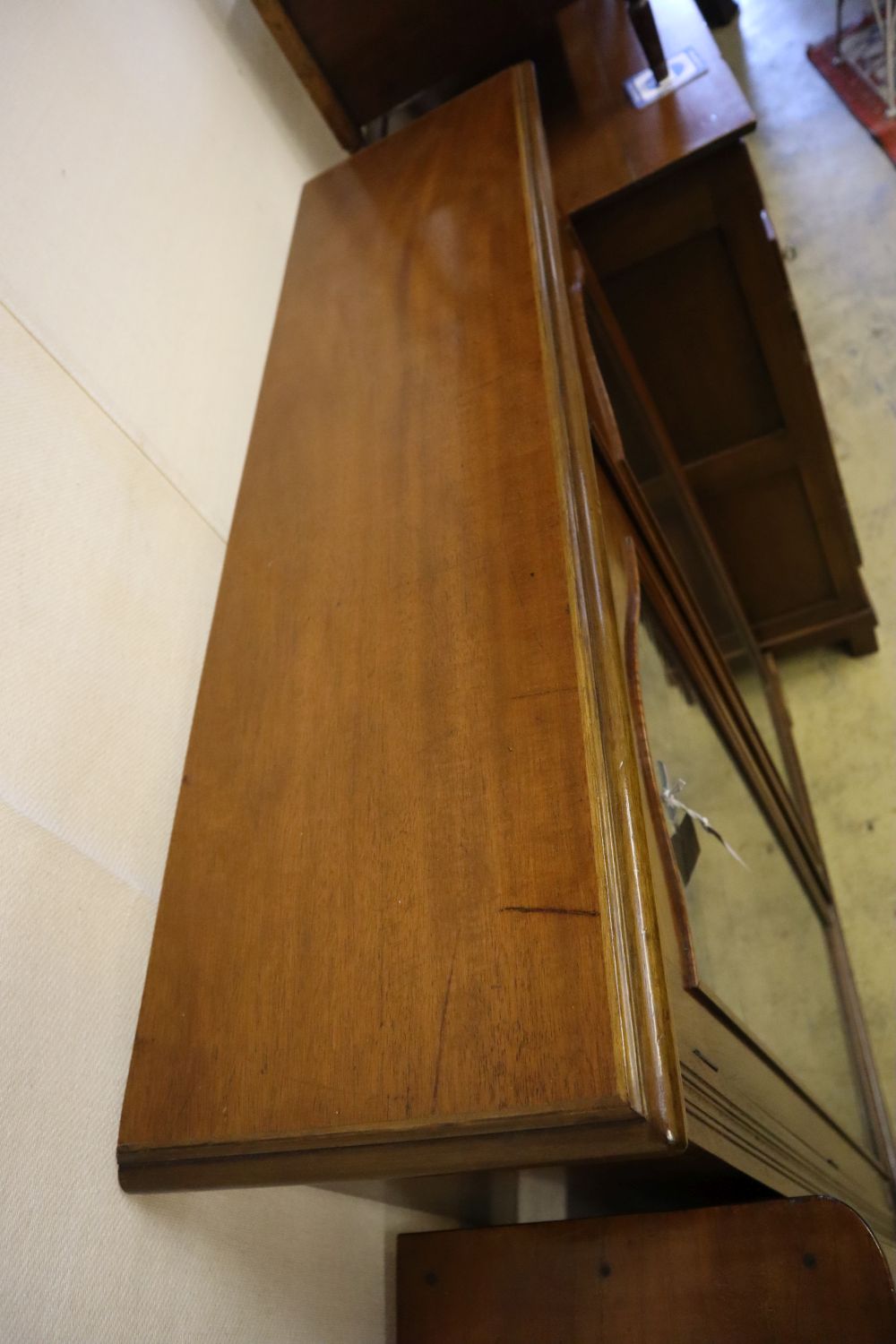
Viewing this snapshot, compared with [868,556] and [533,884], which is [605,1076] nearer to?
[533,884]

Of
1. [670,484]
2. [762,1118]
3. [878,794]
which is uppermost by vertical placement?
[762,1118]

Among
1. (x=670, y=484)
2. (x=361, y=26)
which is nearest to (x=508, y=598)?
(x=670, y=484)

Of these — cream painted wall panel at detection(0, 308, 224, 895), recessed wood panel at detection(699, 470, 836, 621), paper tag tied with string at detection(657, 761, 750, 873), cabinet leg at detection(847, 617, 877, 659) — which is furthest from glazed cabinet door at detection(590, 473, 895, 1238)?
cabinet leg at detection(847, 617, 877, 659)

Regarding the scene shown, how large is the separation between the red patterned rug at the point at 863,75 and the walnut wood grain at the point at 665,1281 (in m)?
3.43

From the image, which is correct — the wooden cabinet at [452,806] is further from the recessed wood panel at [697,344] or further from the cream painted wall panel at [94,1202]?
the recessed wood panel at [697,344]

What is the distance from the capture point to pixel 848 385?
9.11 feet

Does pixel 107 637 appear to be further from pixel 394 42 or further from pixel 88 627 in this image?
pixel 394 42

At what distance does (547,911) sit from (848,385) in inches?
105

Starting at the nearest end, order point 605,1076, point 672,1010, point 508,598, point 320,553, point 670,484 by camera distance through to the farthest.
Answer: point 605,1076 < point 672,1010 < point 508,598 < point 320,553 < point 670,484

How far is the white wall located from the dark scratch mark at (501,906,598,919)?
35 centimetres

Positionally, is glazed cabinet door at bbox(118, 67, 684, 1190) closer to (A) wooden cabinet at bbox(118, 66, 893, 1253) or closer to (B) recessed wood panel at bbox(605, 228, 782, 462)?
(A) wooden cabinet at bbox(118, 66, 893, 1253)

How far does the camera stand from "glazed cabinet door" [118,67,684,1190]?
578mm

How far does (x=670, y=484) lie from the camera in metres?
1.65

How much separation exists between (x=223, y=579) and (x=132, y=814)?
0.98 ft
